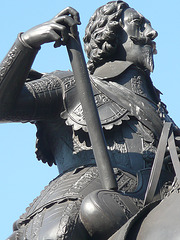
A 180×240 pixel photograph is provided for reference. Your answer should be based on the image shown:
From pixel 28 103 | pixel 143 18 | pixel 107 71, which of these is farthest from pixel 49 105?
pixel 143 18

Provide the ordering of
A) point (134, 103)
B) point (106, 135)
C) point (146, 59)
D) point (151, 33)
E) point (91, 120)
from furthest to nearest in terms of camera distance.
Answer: point (151, 33) → point (146, 59) → point (134, 103) → point (106, 135) → point (91, 120)

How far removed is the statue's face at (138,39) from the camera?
30.0 ft

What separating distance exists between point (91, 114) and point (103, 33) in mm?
1435

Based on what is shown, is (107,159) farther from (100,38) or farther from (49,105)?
(100,38)

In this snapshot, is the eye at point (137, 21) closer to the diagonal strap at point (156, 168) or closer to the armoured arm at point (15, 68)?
the armoured arm at point (15, 68)

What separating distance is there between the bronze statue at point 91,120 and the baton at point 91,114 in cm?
1

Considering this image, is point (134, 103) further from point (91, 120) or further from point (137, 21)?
point (137, 21)

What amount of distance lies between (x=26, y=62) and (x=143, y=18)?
158 cm

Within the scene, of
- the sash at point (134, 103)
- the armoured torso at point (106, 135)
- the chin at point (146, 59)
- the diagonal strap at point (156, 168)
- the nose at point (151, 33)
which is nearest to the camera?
the diagonal strap at point (156, 168)

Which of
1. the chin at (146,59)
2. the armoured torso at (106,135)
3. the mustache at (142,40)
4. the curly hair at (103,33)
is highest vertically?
the curly hair at (103,33)

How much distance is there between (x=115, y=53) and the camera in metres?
9.24

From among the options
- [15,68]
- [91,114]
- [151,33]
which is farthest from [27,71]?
[151,33]

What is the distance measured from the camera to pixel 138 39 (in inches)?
362

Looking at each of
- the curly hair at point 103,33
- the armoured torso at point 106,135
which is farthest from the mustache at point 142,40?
the armoured torso at point 106,135
